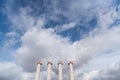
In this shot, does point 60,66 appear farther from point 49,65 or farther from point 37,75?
point 37,75

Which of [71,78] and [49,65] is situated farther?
[49,65]

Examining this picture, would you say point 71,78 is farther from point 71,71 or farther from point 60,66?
point 60,66

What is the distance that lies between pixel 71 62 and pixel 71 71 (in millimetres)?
5946

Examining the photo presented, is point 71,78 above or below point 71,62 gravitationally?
below

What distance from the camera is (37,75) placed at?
3339 inches

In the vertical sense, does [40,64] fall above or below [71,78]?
above

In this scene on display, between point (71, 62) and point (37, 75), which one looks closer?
point (37, 75)

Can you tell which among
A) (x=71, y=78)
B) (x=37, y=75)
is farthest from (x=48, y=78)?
(x=71, y=78)

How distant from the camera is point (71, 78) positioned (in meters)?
85.2

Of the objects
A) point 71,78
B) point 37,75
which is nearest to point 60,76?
point 71,78

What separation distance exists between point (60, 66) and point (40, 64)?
1083cm

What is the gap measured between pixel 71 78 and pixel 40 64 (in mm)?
18534

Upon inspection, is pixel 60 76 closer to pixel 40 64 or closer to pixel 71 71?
pixel 71 71

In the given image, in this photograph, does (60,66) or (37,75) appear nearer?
(37,75)
